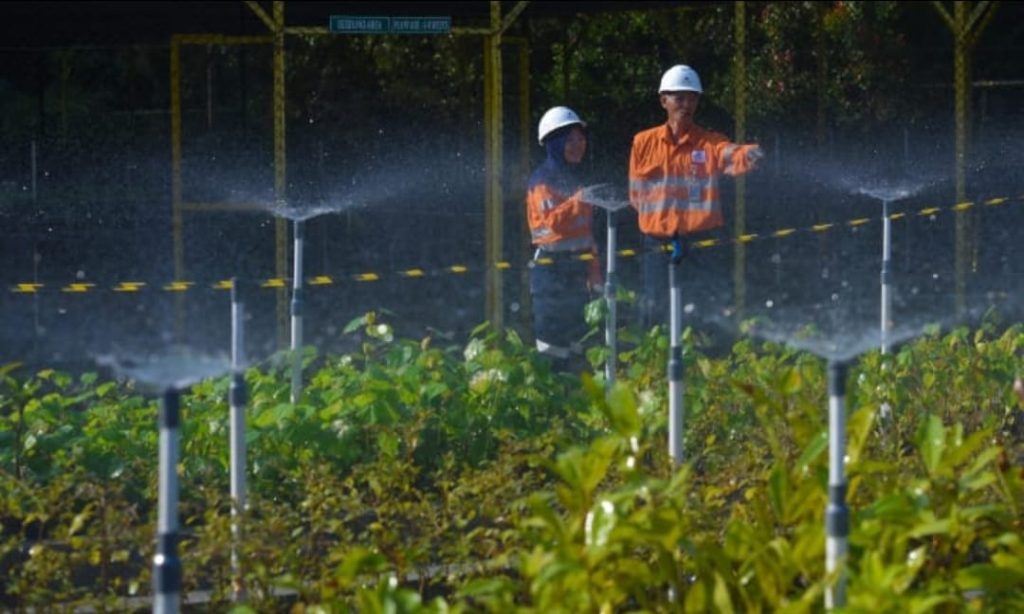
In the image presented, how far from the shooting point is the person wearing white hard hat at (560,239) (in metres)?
Result: 12.1

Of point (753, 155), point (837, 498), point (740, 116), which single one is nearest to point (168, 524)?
point (837, 498)

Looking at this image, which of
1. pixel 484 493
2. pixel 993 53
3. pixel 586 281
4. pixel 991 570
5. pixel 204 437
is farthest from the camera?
pixel 993 53

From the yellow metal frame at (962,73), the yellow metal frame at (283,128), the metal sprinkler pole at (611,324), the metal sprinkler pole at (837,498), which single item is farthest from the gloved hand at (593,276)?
the metal sprinkler pole at (837,498)

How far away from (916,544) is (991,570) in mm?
709

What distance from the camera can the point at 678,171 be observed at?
471 inches

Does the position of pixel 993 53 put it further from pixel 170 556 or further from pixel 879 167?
pixel 170 556

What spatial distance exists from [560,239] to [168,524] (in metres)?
6.99

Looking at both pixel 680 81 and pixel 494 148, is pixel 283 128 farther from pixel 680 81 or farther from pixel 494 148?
pixel 680 81

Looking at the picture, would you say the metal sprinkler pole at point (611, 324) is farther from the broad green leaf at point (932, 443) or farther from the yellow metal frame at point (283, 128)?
the broad green leaf at point (932, 443)

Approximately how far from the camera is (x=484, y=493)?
23.2 ft

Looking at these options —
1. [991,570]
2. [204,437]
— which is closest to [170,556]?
[991,570]

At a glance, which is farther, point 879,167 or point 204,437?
point 879,167

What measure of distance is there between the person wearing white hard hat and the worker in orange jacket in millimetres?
309

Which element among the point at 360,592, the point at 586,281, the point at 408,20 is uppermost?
the point at 408,20
